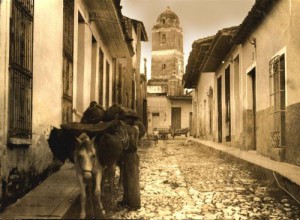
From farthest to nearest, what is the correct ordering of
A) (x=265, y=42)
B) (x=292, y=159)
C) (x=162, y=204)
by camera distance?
(x=265, y=42)
(x=292, y=159)
(x=162, y=204)

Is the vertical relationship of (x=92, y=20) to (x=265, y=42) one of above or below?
above

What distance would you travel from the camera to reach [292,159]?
770cm

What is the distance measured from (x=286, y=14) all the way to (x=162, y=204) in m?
5.14

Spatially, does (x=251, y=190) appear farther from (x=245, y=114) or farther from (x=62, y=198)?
(x=245, y=114)

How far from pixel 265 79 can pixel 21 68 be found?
683 cm

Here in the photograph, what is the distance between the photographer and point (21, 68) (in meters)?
4.84

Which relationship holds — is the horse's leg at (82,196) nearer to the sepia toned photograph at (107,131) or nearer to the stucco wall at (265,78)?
the sepia toned photograph at (107,131)

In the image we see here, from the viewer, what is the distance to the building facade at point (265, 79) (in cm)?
780

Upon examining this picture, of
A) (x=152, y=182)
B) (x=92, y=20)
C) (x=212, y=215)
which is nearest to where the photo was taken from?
(x=212, y=215)

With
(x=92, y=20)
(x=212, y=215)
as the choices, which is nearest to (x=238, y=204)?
(x=212, y=215)

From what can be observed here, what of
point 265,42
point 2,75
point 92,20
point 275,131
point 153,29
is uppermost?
point 153,29

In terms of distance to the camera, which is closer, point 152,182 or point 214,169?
point 152,182

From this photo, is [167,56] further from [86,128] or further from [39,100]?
[86,128]

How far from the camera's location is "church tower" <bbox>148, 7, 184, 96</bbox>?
2186 inches
